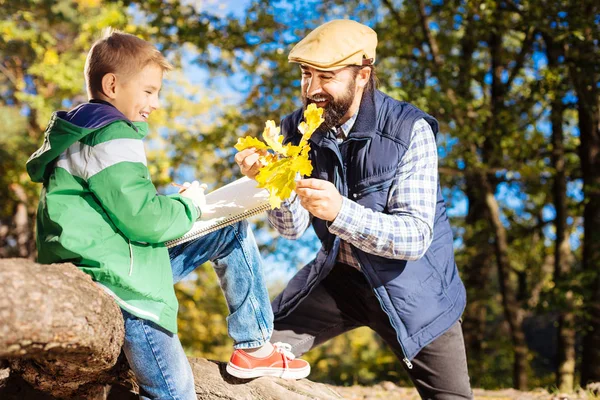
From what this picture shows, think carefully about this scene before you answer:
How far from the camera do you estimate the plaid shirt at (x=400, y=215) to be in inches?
110

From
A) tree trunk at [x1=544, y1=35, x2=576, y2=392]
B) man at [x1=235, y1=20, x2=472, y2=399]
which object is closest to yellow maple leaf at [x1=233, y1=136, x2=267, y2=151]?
man at [x1=235, y1=20, x2=472, y2=399]

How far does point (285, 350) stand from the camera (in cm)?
325

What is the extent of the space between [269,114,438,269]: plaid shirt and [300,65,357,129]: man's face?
152 millimetres

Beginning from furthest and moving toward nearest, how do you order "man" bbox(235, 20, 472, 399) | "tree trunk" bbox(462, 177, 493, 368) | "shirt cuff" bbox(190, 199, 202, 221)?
"tree trunk" bbox(462, 177, 493, 368), "man" bbox(235, 20, 472, 399), "shirt cuff" bbox(190, 199, 202, 221)

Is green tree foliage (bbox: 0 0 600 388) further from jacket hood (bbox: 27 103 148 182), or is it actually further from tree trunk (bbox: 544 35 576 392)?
jacket hood (bbox: 27 103 148 182)

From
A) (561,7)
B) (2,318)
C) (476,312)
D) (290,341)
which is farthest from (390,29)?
(2,318)

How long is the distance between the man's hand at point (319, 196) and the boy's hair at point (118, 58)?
0.79 meters

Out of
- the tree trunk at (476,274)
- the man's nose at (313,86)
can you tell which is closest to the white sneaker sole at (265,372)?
the man's nose at (313,86)

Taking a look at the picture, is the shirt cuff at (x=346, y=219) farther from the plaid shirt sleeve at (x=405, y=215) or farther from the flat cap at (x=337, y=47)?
the flat cap at (x=337, y=47)

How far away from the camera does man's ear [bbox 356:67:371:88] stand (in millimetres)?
3234

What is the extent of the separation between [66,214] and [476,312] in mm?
8727

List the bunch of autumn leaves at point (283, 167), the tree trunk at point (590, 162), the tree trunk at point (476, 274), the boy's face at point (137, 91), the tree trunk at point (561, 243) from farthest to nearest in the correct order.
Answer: the tree trunk at point (476, 274), the tree trunk at point (561, 243), the tree trunk at point (590, 162), the boy's face at point (137, 91), the bunch of autumn leaves at point (283, 167)

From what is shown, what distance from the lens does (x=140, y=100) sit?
103 inches

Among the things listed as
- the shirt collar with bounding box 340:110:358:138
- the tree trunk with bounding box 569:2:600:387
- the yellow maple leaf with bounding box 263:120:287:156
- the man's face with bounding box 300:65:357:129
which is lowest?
the tree trunk with bounding box 569:2:600:387
